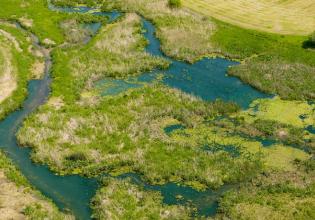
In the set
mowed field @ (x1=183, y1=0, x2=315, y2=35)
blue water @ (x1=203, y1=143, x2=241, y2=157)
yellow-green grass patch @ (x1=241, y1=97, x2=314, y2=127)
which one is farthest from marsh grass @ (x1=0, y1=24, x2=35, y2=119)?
mowed field @ (x1=183, y1=0, x2=315, y2=35)

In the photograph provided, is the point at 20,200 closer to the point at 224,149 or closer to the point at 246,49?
the point at 224,149

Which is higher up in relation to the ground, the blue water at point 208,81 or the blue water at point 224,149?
the blue water at point 208,81

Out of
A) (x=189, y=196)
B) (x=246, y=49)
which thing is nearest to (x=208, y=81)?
(x=246, y=49)

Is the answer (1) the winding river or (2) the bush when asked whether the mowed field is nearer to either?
(2) the bush

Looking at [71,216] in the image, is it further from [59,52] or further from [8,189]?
[59,52]

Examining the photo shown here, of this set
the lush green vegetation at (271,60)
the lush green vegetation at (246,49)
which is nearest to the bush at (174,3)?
the lush green vegetation at (246,49)

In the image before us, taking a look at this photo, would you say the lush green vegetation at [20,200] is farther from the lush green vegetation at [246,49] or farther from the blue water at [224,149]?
the lush green vegetation at [246,49]

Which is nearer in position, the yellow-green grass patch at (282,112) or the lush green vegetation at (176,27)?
the yellow-green grass patch at (282,112)
